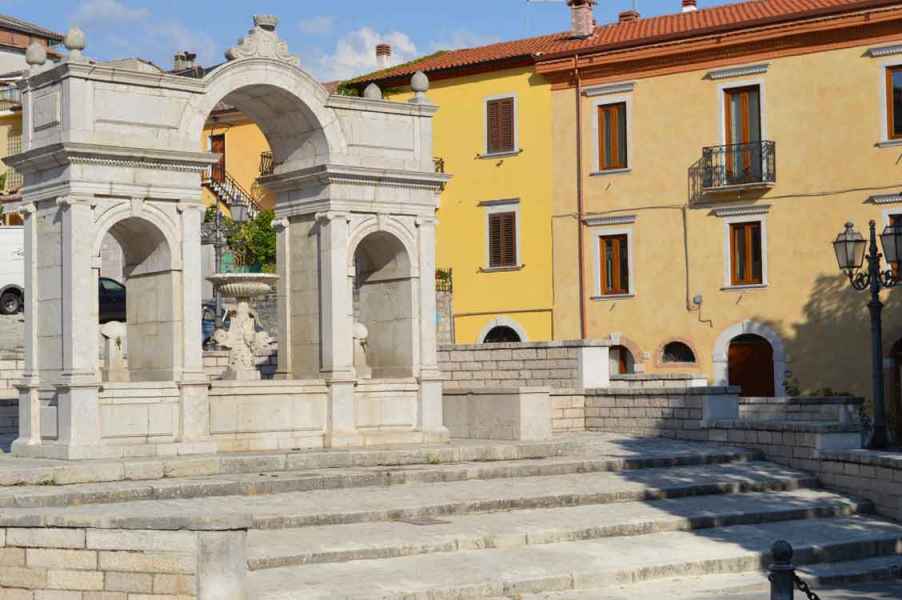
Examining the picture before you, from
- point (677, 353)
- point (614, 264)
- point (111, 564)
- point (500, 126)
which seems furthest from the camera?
point (500, 126)

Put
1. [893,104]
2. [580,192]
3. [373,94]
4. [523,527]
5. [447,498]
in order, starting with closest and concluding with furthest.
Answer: [523,527], [447,498], [373,94], [893,104], [580,192]

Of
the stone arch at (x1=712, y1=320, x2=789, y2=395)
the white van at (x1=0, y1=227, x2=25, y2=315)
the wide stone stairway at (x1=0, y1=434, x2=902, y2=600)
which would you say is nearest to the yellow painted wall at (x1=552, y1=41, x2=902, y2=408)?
the stone arch at (x1=712, y1=320, x2=789, y2=395)

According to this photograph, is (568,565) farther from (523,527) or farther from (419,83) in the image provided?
(419,83)

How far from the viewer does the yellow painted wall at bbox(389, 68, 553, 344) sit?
136 feet

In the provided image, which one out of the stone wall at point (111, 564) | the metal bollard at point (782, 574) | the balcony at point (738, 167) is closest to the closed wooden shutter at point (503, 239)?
the balcony at point (738, 167)

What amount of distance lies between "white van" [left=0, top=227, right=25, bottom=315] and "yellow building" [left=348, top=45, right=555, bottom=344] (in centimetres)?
1129

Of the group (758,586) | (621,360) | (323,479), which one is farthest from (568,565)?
(621,360)

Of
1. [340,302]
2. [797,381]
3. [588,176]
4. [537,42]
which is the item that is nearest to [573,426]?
[340,302]

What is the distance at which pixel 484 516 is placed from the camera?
54.8ft

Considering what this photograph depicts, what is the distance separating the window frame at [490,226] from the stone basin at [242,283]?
19.0m

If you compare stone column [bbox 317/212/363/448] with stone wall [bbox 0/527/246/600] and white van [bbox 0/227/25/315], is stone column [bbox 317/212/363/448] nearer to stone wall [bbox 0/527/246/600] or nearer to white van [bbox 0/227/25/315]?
stone wall [bbox 0/527/246/600]

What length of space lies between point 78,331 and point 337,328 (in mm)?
3753

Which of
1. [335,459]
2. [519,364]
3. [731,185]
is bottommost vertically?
[335,459]

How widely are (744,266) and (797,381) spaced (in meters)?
3.16
